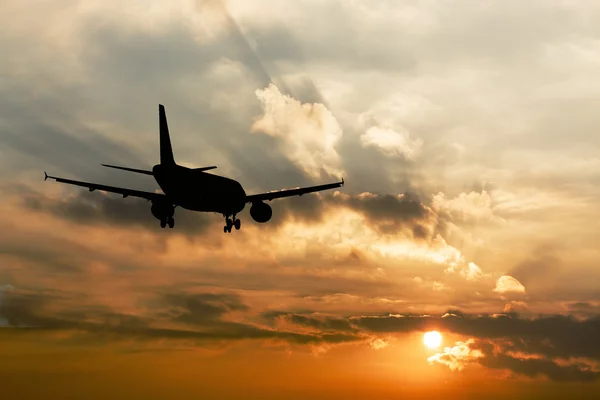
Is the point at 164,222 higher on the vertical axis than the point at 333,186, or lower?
lower

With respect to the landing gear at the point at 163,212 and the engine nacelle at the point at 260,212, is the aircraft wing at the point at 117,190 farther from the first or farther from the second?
the engine nacelle at the point at 260,212

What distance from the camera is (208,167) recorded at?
232ft

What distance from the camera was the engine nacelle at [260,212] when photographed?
257ft

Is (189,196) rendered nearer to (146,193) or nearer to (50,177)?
(146,193)

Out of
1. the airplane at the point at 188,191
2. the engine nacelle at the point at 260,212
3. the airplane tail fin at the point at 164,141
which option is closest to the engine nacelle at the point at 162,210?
the airplane at the point at 188,191

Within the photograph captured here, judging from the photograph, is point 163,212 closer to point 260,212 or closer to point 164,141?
point 164,141

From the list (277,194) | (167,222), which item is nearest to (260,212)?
(277,194)

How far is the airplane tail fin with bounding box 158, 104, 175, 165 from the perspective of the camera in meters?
73.1

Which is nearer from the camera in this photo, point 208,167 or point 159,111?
point 208,167

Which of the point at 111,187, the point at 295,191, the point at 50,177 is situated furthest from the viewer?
the point at 295,191

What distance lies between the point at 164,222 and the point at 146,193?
13.6 feet

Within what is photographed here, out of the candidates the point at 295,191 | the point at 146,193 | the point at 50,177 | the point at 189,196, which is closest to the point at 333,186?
the point at 295,191

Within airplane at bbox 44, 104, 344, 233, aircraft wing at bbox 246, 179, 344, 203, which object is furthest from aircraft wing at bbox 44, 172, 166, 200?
aircraft wing at bbox 246, 179, 344, 203

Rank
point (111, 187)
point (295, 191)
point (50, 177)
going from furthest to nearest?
point (295, 191) → point (111, 187) → point (50, 177)
